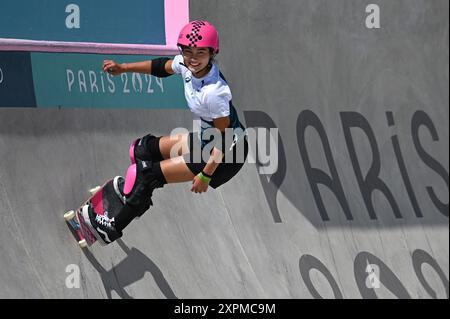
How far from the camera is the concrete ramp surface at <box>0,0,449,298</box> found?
8305 millimetres

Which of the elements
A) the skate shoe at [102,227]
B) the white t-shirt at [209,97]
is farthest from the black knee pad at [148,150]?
the skate shoe at [102,227]

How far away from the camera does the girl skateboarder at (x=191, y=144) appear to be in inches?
301

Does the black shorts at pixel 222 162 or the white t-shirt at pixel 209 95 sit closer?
the white t-shirt at pixel 209 95

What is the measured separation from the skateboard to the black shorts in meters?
0.71

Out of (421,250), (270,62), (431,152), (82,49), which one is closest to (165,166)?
(82,49)

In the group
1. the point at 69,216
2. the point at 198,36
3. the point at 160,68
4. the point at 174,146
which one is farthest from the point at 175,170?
the point at 198,36

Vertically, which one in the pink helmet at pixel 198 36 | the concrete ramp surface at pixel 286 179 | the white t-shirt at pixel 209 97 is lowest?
the concrete ramp surface at pixel 286 179

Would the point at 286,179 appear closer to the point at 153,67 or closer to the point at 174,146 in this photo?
the point at 174,146

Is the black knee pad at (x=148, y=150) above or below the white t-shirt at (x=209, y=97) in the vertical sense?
below

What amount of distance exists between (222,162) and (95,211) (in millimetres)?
1195

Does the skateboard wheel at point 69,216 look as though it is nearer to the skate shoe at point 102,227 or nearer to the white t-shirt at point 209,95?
the skate shoe at point 102,227

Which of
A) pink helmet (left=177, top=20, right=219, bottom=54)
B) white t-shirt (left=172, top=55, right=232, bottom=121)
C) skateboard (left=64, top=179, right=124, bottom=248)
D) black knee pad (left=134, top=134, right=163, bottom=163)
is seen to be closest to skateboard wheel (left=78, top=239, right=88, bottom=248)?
skateboard (left=64, top=179, right=124, bottom=248)

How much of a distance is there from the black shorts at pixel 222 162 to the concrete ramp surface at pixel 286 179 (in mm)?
1121

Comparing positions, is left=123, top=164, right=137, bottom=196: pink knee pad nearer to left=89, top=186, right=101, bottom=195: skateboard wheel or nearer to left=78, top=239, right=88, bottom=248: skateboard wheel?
left=89, top=186, right=101, bottom=195: skateboard wheel
